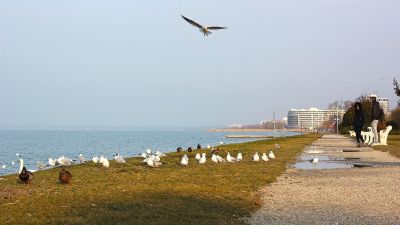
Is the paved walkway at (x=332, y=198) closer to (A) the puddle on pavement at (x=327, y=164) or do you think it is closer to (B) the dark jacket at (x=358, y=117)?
(A) the puddle on pavement at (x=327, y=164)

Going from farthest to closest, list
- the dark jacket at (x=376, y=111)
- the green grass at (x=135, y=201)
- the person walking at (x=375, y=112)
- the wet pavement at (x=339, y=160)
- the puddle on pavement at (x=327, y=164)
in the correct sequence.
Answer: the dark jacket at (x=376, y=111)
the person walking at (x=375, y=112)
the wet pavement at (x=339, y=160)
the puddle on pavement at (x=327, y=164)
the green grass at (x=135, y=201)

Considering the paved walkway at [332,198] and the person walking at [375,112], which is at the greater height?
the person walking at [375,112]

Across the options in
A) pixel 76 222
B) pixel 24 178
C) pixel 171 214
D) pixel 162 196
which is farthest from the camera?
pixel 24 178

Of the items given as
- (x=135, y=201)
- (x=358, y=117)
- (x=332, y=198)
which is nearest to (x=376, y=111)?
(x=358, y=117)

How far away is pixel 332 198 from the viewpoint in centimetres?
1273

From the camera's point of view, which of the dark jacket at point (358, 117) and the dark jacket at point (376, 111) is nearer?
the dark jacket at point (358, 117)

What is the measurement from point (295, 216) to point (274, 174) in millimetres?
8787

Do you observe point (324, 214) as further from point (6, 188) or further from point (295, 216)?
point (6, 188)

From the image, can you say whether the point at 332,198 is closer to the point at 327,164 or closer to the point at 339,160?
the point at 327,164

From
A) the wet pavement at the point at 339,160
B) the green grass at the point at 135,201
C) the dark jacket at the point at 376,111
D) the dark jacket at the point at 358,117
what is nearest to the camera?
the green grass at the point at 135,201

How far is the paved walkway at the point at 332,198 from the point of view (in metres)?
10.0

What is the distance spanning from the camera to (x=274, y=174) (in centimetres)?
1903

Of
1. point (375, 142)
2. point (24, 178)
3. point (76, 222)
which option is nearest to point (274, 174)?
point (24, 178)

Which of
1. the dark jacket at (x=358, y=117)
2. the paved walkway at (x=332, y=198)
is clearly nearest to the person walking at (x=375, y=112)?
the dark jacket at (x=358, y=117)
